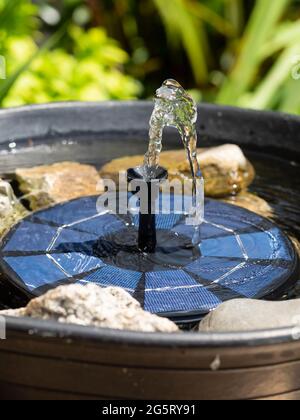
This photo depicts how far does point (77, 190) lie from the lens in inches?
92.8

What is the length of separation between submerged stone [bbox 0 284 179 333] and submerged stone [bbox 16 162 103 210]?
0.95 m

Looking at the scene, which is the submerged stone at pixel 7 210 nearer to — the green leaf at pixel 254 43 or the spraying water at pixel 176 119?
the spraying water at pixel 176 119

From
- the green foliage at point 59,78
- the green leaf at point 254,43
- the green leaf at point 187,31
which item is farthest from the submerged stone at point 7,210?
the green leaf at point 187,31

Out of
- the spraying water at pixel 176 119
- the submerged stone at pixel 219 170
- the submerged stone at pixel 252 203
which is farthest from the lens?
the submerged stone at pixel 219 170

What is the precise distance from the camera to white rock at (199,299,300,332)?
1.43m

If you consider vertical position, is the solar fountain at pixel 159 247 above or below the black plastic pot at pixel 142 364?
below

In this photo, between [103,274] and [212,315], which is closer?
[212,315]

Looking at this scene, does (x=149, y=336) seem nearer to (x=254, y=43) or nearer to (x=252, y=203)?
(x=252, y=203)

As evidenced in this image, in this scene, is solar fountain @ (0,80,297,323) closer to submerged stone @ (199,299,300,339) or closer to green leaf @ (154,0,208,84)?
submerged stone @ (199,299,300,339)

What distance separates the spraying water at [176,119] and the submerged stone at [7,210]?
43 centimetres

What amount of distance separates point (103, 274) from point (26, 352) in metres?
0.47

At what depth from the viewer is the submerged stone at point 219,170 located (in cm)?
243
